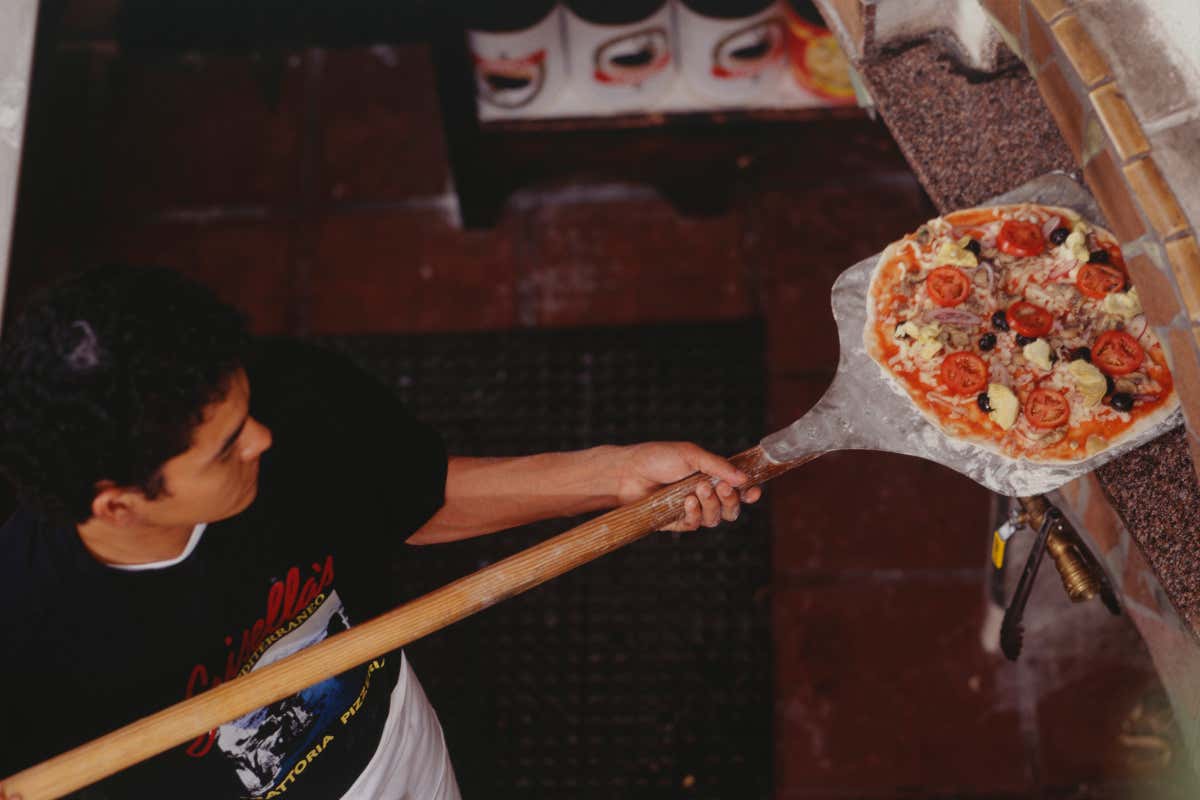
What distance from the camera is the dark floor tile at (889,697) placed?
2.59 metres

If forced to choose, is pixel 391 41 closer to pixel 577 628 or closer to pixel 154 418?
pixel 577 628

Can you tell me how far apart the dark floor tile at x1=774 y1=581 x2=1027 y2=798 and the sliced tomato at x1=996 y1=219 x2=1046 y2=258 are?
1303mm

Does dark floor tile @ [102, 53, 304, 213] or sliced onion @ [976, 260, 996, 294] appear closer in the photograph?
sliced onion @ [976, 260, 996, 294]

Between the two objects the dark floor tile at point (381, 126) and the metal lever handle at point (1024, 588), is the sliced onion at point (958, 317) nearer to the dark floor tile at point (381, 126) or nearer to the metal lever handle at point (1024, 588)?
the metal lever handle at point (1024, 588)

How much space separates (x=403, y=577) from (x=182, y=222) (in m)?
1.33

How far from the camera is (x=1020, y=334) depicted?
1.64 meters

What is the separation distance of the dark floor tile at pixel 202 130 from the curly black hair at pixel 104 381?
7.20 ft

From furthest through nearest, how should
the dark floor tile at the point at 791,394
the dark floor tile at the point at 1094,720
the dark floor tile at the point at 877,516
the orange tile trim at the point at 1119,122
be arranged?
the dark floor tile at the point at 791,394 < the dark floor tile at the point at 877,516 < the dark floor tile at the point at 1094,720 < the orange tile trim at the point at 1119,122


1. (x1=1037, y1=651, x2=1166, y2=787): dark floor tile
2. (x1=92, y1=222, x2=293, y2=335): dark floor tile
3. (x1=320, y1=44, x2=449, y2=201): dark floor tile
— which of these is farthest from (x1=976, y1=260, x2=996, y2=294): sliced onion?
(x1=92, y1=222, x2=293, y2=335): dark floor tile

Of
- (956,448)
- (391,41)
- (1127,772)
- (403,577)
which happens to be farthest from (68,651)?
(1127,772)

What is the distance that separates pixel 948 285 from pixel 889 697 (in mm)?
1336

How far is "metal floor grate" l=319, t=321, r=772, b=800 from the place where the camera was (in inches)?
102

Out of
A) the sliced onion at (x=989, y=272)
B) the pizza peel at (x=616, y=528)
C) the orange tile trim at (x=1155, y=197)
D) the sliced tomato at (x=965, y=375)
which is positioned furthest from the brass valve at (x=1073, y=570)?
the orange tile trim at (x=1155, y=197)

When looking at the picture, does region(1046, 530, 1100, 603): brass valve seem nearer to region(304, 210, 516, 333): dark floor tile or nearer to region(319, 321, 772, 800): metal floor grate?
region(319, 321, 772, 800): metal floor grate
